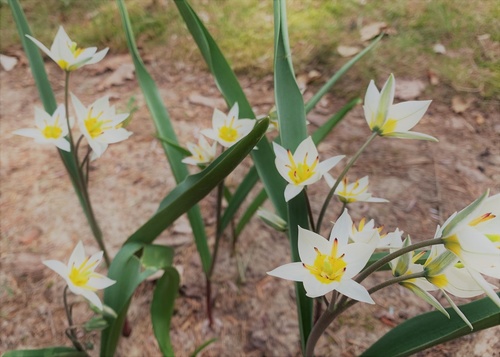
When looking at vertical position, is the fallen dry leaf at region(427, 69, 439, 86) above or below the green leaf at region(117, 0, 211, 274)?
below

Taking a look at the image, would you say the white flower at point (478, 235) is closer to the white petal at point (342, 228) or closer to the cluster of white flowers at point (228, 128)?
the white petal at point (342, 228)

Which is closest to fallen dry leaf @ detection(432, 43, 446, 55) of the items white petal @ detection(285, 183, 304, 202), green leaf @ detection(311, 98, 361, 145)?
green leaf @ detection(311, 98, 361, 145)

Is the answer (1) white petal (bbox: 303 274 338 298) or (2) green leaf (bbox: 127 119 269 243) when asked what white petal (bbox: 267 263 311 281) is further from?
(2) green leaf (bbox: 127 119 269 243)

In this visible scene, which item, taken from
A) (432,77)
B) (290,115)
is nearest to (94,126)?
(290,115)

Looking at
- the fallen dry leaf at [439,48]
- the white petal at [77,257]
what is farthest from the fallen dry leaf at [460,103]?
the white petal at [77,257]

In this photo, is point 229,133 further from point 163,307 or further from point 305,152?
point 163,307

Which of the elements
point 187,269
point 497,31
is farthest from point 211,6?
point 187,269
